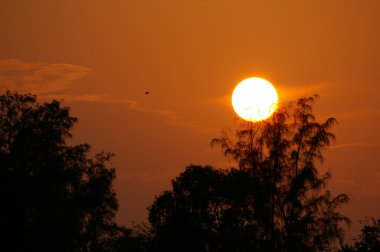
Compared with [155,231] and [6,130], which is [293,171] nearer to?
[155,231]

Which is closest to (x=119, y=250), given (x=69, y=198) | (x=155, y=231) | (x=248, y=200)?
(x=155, y=231)

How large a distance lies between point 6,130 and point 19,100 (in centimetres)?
287

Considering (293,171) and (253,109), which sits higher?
(253,109)

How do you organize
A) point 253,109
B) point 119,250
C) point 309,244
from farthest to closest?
point 119,250 < point 253,109 < point 309,244

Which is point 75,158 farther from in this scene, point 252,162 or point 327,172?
point 327,172

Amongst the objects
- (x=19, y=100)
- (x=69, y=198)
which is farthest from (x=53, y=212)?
(x=19, y=100)

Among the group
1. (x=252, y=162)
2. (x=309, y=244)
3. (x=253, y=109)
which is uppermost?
(x=253, y=109)

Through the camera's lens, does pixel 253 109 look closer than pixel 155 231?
Yes

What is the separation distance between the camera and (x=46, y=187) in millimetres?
48219

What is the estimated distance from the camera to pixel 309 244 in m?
45.5

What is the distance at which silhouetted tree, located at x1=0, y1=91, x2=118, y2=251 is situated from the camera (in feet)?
153

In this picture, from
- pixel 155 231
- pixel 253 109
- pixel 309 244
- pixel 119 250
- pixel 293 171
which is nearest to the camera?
pixel 309 244

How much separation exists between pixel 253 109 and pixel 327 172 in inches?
342

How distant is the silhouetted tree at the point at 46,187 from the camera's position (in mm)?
46719
